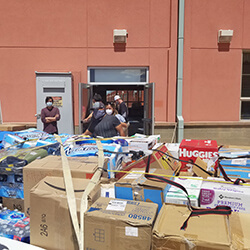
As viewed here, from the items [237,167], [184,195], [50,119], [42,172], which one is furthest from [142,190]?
[50,119]

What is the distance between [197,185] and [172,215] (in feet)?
1.72

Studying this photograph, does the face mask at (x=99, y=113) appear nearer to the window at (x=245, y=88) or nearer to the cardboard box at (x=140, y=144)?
the cardboard box at (x=140, y=144)

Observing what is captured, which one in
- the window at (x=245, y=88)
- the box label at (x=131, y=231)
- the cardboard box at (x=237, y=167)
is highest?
the window at (x=245, y=88)

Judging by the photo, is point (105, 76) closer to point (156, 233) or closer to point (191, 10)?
point (191, 10)

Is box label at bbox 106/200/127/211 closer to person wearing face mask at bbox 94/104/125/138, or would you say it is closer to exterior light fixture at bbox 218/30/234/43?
person wearing face mask at bbox 94/104/125/138

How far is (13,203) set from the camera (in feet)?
7.45

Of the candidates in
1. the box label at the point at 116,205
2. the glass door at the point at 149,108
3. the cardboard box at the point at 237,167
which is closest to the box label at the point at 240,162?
the cardboard box at the point at 237,167

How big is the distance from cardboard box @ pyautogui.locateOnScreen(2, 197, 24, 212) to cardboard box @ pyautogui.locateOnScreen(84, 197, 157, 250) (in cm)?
90

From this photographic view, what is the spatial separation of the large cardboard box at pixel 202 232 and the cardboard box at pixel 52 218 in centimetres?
56

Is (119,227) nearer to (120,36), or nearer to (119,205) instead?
(119,205)

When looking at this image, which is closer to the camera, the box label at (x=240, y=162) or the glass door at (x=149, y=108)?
the box label at (x=240, y=162)

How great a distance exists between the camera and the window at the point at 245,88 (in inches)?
336

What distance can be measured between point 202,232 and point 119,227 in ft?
1.60

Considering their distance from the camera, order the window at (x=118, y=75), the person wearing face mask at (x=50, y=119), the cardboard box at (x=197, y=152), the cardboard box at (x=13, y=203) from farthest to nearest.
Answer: the window at (x=118, y=75) < the person wearing face mask at (x=50, y=119) < the cardboard box at (x=197, y=152) < the cardboard box at (x=13, y=203)
